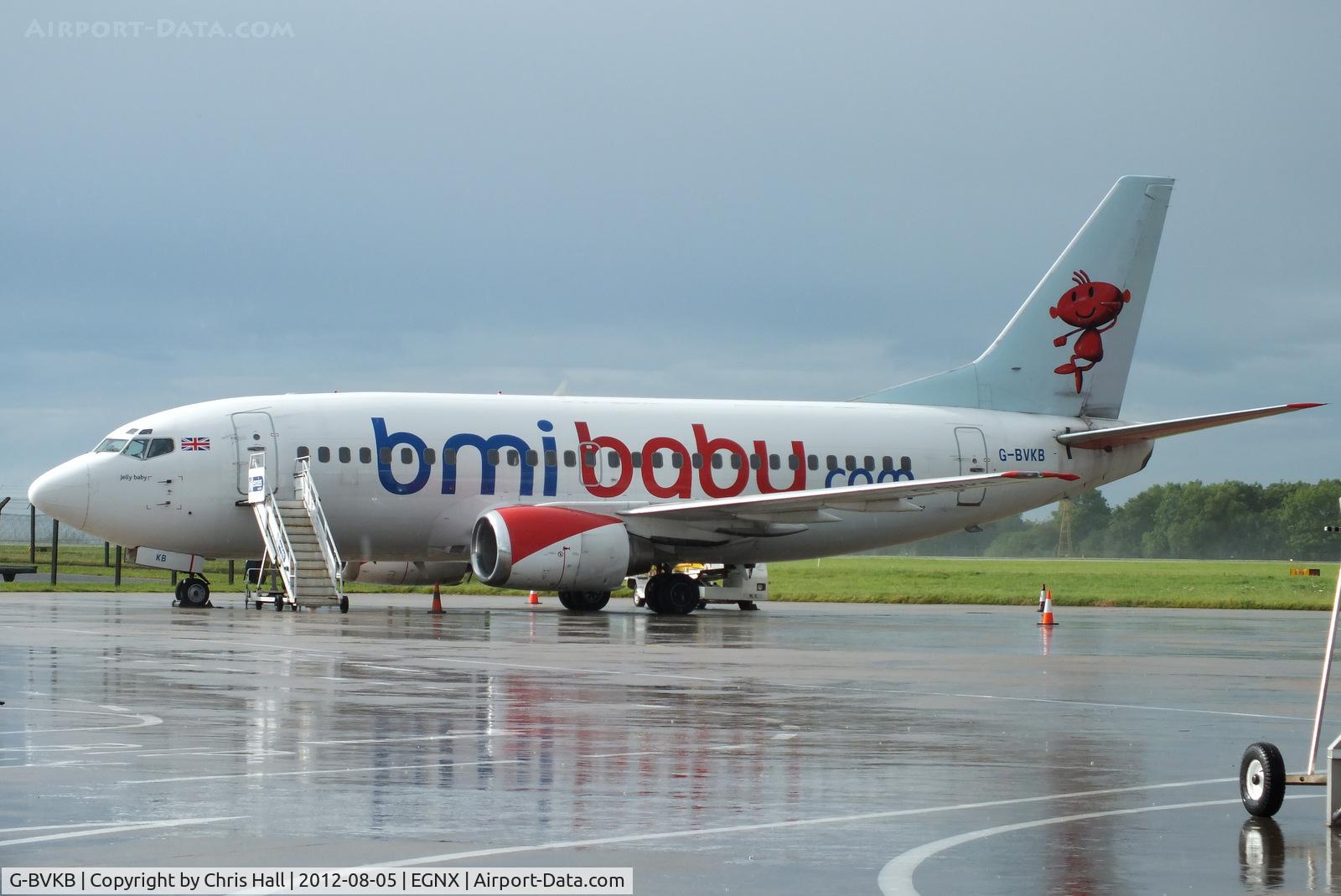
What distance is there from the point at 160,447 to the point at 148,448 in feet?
0.73

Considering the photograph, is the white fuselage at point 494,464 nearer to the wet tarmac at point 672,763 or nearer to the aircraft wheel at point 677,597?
the aircraft wheel at point 677,597

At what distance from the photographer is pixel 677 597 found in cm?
3506

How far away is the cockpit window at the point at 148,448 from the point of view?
108 ft

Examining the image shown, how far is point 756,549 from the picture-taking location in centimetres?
3694

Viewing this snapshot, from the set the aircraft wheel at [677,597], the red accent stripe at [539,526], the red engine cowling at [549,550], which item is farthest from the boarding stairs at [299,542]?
the aircraft wheel at [677,597]

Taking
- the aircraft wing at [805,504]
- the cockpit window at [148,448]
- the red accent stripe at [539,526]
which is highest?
the cockpit window at [148,448]

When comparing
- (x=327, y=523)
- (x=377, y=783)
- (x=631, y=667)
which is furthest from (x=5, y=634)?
(x=377, y=783)

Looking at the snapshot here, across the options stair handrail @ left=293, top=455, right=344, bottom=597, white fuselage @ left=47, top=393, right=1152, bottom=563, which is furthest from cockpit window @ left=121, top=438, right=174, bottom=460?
stair handrail @ left=293, top=455, right=344, bottom=597

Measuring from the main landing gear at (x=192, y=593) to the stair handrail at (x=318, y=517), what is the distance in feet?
8.70

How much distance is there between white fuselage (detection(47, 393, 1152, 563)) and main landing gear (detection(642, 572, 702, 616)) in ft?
2.16

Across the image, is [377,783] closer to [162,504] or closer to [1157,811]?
[1157,811]

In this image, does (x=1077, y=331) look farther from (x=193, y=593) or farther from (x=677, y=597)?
(x=193, y=593)

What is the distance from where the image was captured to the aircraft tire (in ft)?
111

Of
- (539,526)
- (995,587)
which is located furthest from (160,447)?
(995,587)
